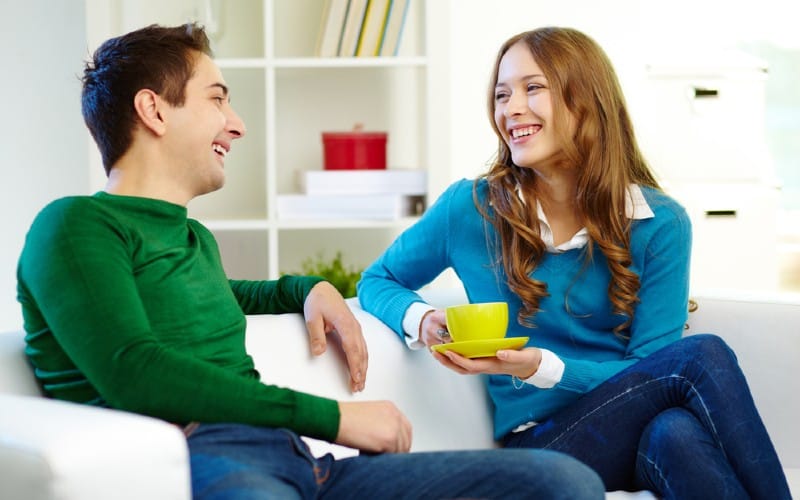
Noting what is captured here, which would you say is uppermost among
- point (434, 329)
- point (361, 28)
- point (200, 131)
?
point (361, 28)

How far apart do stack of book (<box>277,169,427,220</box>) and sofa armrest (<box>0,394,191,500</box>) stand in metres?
1.96

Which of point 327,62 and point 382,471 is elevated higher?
point 327,62

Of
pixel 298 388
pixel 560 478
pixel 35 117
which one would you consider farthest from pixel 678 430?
pixel 35 117

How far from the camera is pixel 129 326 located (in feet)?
4.21

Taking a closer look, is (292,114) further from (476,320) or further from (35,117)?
(476,320)

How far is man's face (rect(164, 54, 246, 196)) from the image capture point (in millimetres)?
1556

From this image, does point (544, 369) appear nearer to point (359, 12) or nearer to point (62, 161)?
point (359, 12)

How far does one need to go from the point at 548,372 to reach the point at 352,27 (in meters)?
1.63

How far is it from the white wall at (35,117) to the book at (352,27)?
2.66ft

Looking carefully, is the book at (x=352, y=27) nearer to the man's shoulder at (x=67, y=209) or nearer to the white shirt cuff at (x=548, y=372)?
the white shirt cuff at (x=548, y=372)

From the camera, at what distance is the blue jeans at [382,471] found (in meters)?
1.27

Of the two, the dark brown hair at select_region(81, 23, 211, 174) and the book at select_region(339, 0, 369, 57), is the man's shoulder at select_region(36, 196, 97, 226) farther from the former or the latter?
the book at select_region(339, 0, 369, 57)

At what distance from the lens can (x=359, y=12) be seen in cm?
307

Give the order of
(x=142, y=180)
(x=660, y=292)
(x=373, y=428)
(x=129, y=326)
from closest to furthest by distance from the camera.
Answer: (x=129, y=326)
(x=373, y=428)
(x=142, y=180)
(x=660, y=292)
